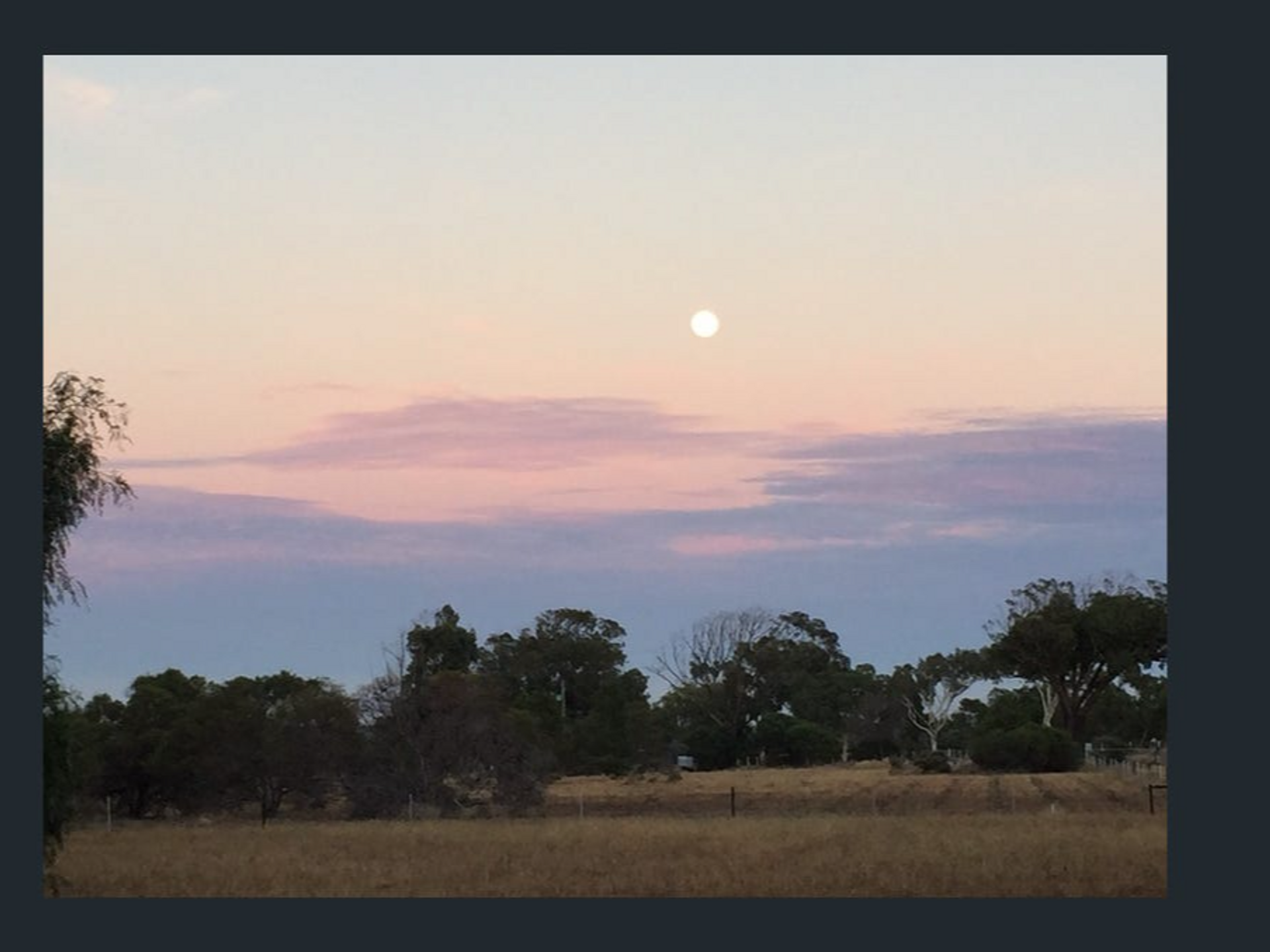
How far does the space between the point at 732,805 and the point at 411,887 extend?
54.5 feet

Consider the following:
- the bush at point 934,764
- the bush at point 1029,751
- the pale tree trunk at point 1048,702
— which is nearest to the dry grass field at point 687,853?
the bush at point 1029,751

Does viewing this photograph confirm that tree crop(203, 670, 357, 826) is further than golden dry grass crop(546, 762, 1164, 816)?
Yes

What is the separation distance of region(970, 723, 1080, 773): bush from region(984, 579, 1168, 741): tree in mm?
5578

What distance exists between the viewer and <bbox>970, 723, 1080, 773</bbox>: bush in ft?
208

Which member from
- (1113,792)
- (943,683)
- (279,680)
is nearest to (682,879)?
(1113,792)

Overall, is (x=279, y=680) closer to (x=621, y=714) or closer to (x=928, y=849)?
(x=621, y=714)

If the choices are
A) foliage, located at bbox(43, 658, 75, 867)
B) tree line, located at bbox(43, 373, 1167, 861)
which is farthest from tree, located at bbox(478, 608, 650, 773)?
foliage, located at bbox(43, 658, 75, 867)

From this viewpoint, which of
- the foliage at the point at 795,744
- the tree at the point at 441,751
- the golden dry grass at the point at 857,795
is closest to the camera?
the golden dry grass at the point at 857,795

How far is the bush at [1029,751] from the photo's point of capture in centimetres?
6334

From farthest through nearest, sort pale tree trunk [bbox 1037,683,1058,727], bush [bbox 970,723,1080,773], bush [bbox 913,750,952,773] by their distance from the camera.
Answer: pale tree trunk [bbox 1037,683,1058,727] → bush [bbox 913,750,952,773] → bush [bbox 970,723,1080,773]

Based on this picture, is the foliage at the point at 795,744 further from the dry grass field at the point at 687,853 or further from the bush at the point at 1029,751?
the dry grass field at the point at 687,853

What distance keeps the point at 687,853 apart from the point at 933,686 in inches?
2117

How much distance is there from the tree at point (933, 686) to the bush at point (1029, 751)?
17.7 metres

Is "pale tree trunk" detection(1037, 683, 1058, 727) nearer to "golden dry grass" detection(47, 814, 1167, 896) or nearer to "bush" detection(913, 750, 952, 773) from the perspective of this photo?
"bush" detection(913, 750, 952, 773)
